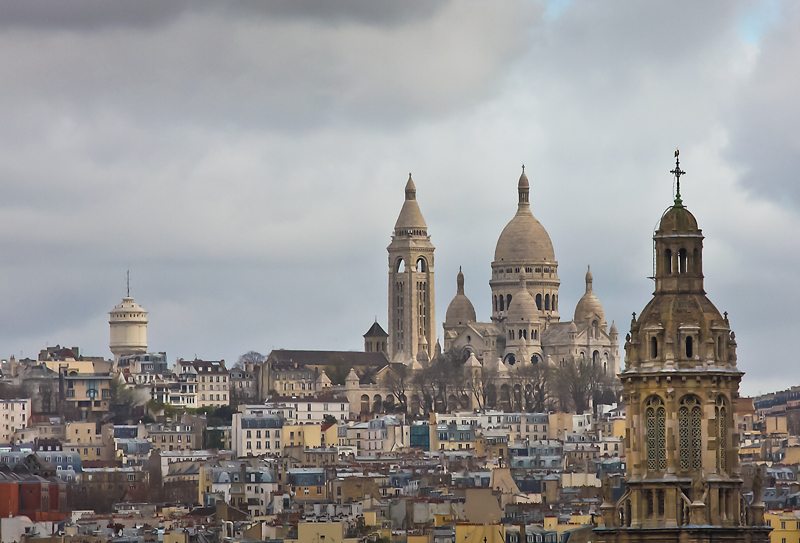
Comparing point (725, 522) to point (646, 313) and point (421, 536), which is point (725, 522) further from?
point (421, 536)

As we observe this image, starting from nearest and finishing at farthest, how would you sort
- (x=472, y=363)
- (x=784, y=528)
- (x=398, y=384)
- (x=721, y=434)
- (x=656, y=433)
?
(x=721, y=434)
(x=656, y=433)
(x=784, y=528)
(x=398, y=384)
(x=472, y=363)

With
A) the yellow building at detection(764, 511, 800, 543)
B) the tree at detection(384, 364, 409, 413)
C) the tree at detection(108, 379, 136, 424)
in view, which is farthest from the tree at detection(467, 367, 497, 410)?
the yellow building at detection(764, 511, 800, 543)

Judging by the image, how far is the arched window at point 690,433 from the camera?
2903 cm

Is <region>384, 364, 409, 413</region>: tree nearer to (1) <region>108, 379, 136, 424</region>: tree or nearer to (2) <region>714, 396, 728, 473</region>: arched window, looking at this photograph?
(1) <region>108, 379, 136, 424</region>: tree

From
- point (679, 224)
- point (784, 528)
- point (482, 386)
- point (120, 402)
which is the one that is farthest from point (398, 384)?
point (679, 224)

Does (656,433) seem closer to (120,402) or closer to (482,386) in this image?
(120,402)

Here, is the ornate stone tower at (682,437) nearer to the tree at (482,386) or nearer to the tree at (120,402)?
the tree at (120,402)

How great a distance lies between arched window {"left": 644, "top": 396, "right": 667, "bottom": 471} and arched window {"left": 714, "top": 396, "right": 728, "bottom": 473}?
587 millimetres

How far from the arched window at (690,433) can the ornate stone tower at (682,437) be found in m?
0.01

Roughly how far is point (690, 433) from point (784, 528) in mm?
40397

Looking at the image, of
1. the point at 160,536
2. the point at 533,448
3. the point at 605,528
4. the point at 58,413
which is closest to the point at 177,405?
the point at 58,413

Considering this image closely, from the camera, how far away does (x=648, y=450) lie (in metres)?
29.2

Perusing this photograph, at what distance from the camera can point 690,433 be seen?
95.3ft

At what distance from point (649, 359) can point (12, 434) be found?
139 meters
